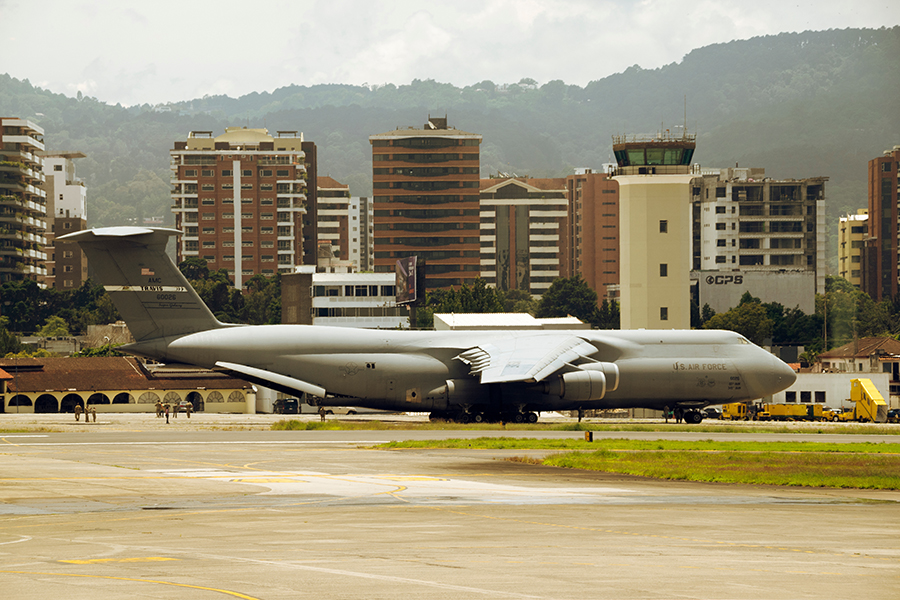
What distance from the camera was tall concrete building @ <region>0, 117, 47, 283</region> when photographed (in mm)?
156750

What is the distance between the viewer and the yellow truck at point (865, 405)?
64.2 m

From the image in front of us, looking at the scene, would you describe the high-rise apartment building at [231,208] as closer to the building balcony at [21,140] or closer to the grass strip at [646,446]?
the building balcony at [21,140]

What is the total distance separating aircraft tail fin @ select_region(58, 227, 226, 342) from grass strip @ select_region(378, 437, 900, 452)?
19.9m

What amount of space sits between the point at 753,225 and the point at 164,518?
174 metres

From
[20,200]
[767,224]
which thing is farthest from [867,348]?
[20,200]

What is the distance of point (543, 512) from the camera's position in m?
18.5

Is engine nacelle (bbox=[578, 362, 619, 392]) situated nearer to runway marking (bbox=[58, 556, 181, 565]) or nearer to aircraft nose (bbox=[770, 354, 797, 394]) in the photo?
aircraft nose (bbox=[770, 354, 797, 394])

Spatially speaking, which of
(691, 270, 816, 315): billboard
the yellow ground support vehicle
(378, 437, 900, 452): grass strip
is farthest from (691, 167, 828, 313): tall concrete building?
(378, 437, 900, 452): grass strip

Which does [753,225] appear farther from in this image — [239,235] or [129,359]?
[129,359]

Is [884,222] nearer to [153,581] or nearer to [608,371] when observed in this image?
[608,371]

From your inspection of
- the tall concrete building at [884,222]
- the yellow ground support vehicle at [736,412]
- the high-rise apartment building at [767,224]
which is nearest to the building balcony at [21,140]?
the high-rise apartment building at [767,224]

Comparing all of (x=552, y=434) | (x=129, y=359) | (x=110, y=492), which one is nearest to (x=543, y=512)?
(x=110, y=492)

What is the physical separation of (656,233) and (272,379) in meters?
34.5

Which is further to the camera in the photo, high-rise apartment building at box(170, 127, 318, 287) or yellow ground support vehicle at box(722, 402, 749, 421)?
high-rise apartment building at box(170, 127, 318, 287)
